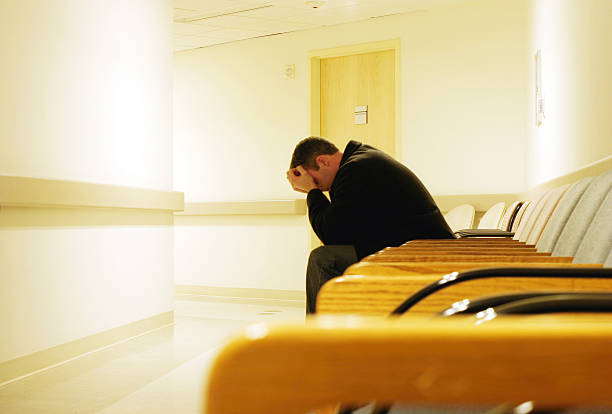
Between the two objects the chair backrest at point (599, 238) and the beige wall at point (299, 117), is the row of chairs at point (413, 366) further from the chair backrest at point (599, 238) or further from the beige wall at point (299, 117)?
the beige wall at point (299, 117)

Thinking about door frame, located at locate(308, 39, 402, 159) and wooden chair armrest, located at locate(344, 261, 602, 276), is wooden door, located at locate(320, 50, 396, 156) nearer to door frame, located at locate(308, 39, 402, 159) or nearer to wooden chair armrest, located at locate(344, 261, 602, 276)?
door frame, located at locate(308, 39, 402, 159)

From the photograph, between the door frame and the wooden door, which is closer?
the door frame

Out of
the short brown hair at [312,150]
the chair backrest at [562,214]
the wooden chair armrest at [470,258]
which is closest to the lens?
the wooden chair armrest at [470,258]

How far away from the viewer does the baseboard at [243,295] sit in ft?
18.2

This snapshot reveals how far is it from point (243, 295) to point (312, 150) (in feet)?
11.2

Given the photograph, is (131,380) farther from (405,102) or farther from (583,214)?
(405,102)

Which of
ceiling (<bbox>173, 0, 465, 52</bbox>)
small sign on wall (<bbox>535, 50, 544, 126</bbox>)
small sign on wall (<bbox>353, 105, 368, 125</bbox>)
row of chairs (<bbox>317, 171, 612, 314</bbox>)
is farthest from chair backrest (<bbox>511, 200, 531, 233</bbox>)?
ceiling (<bbox>173, 0, 465, 52</bbox>)

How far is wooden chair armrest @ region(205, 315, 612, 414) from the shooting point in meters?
0.33

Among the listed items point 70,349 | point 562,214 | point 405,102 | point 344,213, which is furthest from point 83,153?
point 405,102

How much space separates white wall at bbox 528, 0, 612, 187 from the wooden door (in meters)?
1.74

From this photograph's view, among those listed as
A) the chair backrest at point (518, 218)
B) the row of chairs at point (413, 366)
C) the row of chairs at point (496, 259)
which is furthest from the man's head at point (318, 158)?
the row of chairs at point (413, 366)

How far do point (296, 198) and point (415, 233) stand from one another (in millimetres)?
3286

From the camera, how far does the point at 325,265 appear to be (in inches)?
84.0

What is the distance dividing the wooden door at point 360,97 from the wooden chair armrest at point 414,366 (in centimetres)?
518
